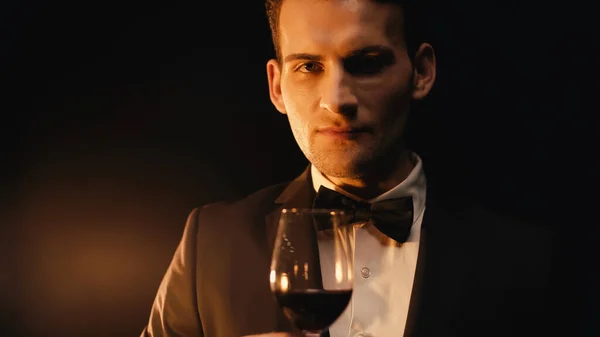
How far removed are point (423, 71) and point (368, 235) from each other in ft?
2.06

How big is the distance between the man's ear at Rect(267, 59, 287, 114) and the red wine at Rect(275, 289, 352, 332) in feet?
3.07

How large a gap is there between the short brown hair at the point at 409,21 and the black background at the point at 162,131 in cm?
35

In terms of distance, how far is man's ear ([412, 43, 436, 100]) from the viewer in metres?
2.71

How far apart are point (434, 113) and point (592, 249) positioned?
827mm

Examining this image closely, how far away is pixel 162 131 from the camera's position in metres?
3.12

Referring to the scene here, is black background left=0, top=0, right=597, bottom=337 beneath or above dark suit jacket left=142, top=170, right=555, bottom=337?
above

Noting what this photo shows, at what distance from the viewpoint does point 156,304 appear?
2.76 metres

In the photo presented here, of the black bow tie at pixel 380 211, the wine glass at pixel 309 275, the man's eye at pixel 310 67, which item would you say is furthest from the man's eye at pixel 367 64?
the wine glass at pixel 309 275

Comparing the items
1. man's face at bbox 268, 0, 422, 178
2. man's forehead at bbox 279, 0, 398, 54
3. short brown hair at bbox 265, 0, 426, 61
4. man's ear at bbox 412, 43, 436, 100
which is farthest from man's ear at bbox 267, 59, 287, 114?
man's ear at bbox 412, 43, 436, 100

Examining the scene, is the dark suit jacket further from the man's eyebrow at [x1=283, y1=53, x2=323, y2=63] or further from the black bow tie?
the man's eyebrow at [x1=283, y1=53, x2=323, y2=63]

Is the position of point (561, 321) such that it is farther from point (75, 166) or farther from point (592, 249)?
point (75, 166)

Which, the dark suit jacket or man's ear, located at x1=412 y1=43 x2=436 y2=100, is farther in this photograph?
man's ear, located at x1=412 y1=43 x2=436 y2=100

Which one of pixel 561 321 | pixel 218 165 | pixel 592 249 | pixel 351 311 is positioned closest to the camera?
pixel 351 311

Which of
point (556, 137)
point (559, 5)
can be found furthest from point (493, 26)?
point (556, 137)
